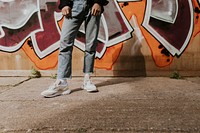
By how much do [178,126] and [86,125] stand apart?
77cm

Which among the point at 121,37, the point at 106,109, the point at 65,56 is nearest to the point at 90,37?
the point at 65,56

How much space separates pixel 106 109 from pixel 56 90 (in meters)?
0.89

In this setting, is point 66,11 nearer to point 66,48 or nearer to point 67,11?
point 67,11

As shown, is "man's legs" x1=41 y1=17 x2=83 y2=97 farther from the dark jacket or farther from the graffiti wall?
the graffiti wall

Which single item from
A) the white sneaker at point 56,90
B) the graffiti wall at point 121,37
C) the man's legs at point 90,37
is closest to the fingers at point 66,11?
the man's legs at point 90,37

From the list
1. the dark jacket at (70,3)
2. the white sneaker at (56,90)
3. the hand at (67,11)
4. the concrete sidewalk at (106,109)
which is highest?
the dark jacket at (70,3)

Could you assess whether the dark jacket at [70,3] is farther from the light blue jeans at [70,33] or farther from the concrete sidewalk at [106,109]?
the concrete sidewalk at [106,109]

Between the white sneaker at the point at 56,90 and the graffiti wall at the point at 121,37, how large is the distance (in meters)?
1.39

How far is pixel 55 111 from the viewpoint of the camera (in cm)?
282

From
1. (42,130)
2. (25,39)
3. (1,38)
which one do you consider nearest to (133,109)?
(42,130)

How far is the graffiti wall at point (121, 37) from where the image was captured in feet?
15.7

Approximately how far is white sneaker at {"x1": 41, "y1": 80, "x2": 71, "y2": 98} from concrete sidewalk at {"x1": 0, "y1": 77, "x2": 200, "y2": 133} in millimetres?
76

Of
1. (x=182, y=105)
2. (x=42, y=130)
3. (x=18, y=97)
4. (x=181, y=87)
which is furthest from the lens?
(x=181, y=87)

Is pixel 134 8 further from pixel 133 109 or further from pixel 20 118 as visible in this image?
pixel 20 118
